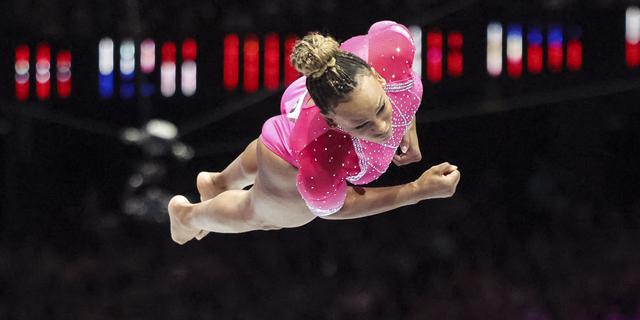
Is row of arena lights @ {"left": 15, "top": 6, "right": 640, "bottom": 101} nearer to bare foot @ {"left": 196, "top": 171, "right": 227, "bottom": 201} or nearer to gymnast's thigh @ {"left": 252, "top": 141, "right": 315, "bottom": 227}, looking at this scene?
bare foot @ {"left": 196, "top": 171, "right": 227, "bottom": 201}

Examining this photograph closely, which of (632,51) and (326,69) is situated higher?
(326,69)

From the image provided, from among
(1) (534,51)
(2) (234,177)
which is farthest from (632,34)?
(2) (234,177)

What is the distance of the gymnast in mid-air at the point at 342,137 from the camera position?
2.27 m

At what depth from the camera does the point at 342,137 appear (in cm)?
249

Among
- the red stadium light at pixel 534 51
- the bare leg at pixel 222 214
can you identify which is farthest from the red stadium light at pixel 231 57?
the bare leg at pixel 222 214

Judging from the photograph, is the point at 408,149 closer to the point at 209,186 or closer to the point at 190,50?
the point at 209,186

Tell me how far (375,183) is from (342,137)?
111 inches

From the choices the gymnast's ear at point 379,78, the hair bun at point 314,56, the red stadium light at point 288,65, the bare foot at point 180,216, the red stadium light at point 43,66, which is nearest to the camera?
the hair bun at point 314,56

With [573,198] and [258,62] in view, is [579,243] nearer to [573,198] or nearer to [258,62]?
[573,198]

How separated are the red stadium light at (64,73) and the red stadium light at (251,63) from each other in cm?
94

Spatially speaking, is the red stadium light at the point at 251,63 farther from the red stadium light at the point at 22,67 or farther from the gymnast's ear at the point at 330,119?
the gymnast's ear at the point at 330,119

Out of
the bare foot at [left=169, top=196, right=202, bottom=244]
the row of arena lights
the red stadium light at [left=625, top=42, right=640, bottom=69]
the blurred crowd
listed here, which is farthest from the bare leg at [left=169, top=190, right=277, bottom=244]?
the red stadium light at [left=625, top=42, right=640, bottom=69]

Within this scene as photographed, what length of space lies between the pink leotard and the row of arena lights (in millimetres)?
2499

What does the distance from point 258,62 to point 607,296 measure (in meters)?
2.08
